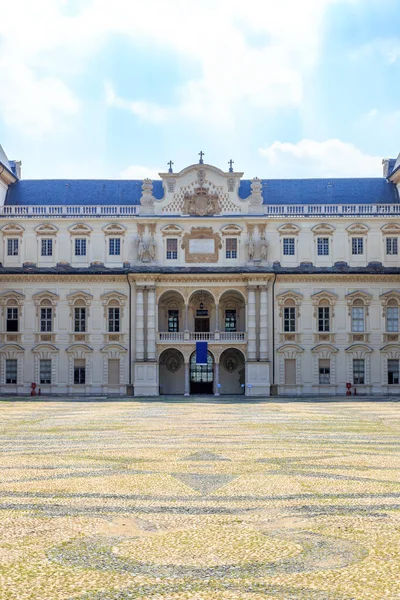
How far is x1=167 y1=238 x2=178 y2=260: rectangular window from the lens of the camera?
2238 inches

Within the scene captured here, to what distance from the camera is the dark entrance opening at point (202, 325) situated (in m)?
58.8

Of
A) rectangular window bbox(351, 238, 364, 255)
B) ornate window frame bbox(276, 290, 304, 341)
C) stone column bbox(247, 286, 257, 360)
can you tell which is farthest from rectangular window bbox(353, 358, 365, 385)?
rectangular window bbox(351, 238, 364, 255)

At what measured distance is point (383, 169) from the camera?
65.4 metres

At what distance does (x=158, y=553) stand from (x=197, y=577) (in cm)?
109

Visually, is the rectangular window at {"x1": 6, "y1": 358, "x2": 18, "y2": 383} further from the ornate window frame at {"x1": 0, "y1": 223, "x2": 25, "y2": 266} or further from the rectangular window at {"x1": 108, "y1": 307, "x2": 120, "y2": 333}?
the rectangular window at {"x1": 108, "y1": 307, "x2": 120, "y2": 333}

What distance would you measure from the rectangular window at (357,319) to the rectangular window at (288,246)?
6564 mm

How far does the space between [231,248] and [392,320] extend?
1377 centimetres

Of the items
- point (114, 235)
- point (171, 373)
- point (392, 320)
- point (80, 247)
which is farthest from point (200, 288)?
point (392, 320)

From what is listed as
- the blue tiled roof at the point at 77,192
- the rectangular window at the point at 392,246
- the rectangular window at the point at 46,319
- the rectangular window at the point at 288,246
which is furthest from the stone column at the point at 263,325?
the rectangular window at the point at 46,319

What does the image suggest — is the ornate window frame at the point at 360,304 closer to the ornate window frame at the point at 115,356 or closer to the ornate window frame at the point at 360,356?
the ornate window frame at the point at 360,356

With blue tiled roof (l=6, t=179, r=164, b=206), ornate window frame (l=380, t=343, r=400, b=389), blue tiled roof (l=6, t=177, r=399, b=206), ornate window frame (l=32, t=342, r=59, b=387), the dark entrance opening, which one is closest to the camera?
ornate window frame (l=380, t=343, r=400, b=389)

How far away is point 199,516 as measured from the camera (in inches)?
464

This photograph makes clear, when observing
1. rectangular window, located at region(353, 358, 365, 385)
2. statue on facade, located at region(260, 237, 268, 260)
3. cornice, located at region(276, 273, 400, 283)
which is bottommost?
rectangular window, located at region(353, 358, 365, 385)

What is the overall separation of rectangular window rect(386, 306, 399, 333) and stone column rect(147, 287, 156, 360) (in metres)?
18.2
